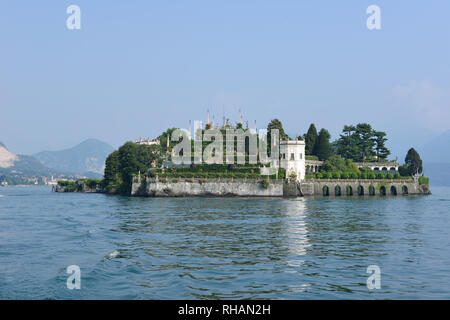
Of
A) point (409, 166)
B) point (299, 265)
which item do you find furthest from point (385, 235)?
point (409, 166)

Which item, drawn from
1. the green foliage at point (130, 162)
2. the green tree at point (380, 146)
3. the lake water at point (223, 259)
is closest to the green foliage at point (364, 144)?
the green tree at point (380, 146)

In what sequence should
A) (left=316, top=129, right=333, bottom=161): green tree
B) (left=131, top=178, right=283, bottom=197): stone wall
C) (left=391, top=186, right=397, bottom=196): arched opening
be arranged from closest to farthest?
1. (left=131, top=178, right=283, bottom=197): stone wall
2. (left=391, top=186, right=397, bottom=196): arched opening
3. (left=316, top=129, right=333, bottom=161): green tree

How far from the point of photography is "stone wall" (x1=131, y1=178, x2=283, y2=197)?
322 feet

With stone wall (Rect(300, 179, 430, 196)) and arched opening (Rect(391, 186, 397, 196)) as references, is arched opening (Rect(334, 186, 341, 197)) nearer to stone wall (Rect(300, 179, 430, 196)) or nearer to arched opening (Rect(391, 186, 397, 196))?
stone wall (Rect(300, 179, 430, 196))

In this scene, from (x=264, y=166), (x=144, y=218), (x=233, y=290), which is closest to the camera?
(x=233, y=290)

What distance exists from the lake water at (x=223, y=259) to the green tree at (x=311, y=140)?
280 ft

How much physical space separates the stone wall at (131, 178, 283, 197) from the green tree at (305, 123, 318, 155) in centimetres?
3173

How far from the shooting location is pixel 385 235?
35.2 meters

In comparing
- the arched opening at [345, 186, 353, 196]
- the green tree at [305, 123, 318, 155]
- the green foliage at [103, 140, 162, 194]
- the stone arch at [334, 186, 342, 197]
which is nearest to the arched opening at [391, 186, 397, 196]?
the arched opening at [345, 186, 353, 196]

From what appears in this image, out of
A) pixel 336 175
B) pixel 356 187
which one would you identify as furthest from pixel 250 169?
pixel 356 187

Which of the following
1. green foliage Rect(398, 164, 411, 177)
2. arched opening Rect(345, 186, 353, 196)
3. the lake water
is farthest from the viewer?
green foliage Rect(398, 164, 411, 177)

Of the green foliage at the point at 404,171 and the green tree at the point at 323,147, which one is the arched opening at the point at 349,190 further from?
the green foliage at the point at 404,171
